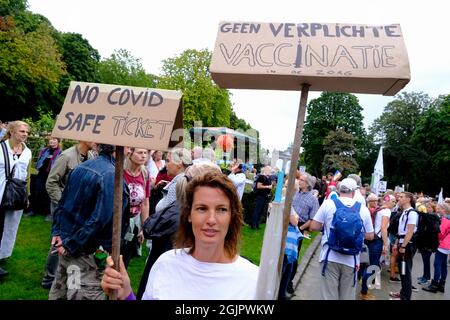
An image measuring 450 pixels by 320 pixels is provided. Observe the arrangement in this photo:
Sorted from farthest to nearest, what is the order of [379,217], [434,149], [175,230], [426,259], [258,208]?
1. [434,149]
2. [258,208]
3. [426,259]
4. [379,217]
5. [175,230]

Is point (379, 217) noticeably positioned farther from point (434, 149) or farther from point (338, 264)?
point (434, 149)

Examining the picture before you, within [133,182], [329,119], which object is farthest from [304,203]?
[329,119]

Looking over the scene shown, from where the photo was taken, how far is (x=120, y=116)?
2.24 metres

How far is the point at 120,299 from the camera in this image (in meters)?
2.09

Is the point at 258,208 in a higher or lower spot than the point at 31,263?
higher

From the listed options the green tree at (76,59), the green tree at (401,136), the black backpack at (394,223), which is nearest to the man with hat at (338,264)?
the black backpack at (394,223)

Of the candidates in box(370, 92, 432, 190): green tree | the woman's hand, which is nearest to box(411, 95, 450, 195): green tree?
box(370, 92, 432, 190): green tree

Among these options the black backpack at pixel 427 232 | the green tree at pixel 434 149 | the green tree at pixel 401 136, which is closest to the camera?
the black backpack at pixel 427 232

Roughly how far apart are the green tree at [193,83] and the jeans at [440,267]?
113 feet

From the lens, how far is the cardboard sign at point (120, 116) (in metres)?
2.18

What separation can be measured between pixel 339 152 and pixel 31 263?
174 ft

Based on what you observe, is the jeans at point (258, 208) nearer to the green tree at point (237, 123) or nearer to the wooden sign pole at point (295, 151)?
the wooden sign pole at point (295, 151)
